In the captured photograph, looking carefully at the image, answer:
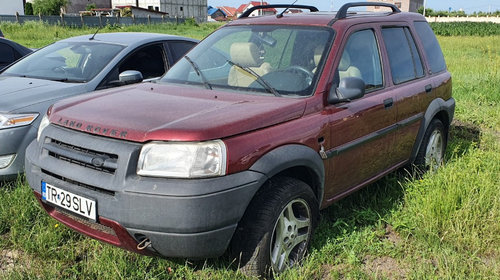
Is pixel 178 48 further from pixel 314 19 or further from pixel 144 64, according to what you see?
pixel 314 19

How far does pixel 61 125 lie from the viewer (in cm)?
295

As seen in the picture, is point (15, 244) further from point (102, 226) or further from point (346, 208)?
point (346, 208)

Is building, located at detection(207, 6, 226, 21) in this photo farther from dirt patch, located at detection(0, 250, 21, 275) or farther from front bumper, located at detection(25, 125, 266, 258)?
front bumper, located at detection(25, 125, 266, 258)

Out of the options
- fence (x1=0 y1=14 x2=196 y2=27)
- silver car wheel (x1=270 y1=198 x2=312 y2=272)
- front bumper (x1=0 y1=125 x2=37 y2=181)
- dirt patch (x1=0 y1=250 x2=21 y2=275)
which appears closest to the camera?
silver car wheel (x1=270 y1=198 x2=312 y2=272)

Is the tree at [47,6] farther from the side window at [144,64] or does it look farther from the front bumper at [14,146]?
the front bumper at [14,146]

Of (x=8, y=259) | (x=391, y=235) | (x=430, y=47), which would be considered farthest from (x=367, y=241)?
(x=8, y=259)

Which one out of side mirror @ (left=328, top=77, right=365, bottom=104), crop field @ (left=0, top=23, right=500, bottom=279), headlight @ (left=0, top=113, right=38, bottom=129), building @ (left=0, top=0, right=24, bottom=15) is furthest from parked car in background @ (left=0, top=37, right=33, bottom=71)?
building @ (left=0, top=0, right=24, bottom=15)

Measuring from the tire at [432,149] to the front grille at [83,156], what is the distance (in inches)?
128

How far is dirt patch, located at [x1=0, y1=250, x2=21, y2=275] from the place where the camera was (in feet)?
10.0

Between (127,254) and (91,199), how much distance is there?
0.64 meters

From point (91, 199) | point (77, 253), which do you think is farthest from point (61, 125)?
point (77, 253)

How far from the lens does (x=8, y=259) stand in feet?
10.5

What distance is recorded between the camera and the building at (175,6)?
75375mm

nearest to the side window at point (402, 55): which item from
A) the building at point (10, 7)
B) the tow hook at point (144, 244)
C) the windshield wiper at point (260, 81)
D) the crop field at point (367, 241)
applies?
the crop field at point (367, 241)
